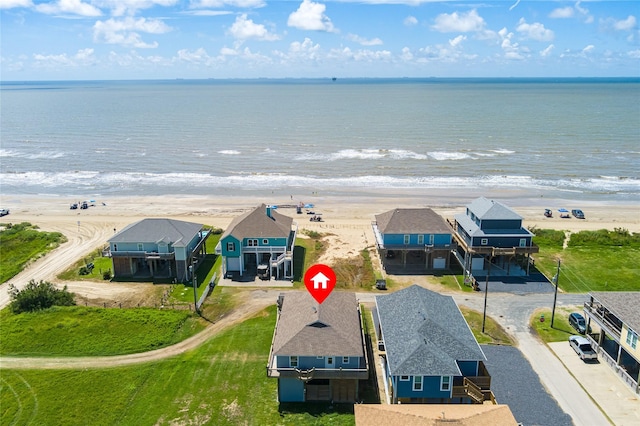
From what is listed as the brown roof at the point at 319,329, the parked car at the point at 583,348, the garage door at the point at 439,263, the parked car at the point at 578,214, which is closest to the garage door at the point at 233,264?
the brown roof at the point at 319,329

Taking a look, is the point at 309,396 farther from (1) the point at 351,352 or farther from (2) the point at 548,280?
(2) the point at 548,280

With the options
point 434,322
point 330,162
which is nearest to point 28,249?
point 434,322

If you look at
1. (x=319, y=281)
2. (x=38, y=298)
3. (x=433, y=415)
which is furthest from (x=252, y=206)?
(x=433, y=415)

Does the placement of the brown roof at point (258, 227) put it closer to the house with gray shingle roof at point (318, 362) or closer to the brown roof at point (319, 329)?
the brown roof at point (319, 329)

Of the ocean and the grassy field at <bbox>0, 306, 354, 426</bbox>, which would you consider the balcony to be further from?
the ocean

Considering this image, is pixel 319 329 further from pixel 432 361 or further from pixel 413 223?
pixel 413 223

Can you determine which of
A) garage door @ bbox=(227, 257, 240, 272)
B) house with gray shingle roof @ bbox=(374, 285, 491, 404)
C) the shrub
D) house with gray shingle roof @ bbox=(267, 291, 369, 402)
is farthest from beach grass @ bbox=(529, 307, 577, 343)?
the shrub
